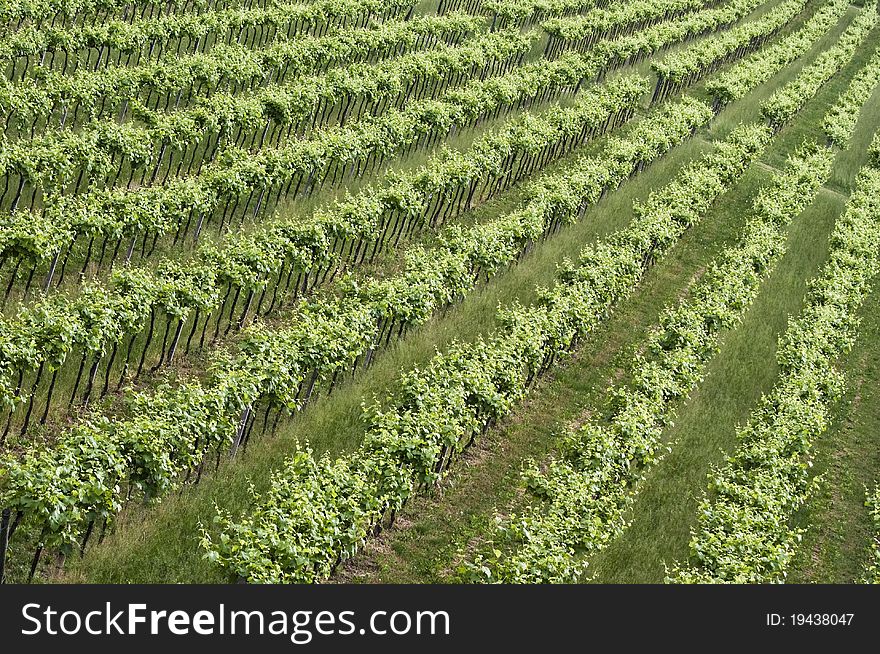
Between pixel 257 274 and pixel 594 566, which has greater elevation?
pixel 257 274

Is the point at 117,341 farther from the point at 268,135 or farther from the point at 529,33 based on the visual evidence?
the point at 529,33

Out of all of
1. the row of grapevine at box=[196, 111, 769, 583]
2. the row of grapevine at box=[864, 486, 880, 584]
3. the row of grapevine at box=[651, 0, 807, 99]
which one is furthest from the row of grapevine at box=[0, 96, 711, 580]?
the row of grapevine at box=[651, 0, 807, 99]

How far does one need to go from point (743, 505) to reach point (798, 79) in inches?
1853

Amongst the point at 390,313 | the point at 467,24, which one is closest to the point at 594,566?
the point at 390,313

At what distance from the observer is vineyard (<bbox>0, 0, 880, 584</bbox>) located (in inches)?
835

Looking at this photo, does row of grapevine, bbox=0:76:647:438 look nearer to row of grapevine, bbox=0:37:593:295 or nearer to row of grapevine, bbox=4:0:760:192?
row of grapevine, bbox=0:37:593:295

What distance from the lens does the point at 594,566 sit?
77.4ft

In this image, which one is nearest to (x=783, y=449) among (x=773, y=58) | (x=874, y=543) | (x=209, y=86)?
(x=874, y=543)

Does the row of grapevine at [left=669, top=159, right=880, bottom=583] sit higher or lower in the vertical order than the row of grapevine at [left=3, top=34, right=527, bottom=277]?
lower

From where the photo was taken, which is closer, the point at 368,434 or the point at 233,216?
the point at 368,434

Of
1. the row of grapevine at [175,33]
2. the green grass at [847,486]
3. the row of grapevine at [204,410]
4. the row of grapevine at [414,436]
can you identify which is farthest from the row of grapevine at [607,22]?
the green grass at [847,486]

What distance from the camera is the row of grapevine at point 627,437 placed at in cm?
2055

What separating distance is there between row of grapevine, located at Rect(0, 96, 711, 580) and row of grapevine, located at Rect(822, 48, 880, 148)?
27692 millimetres

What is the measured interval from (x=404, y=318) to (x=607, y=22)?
40927 millimetres
